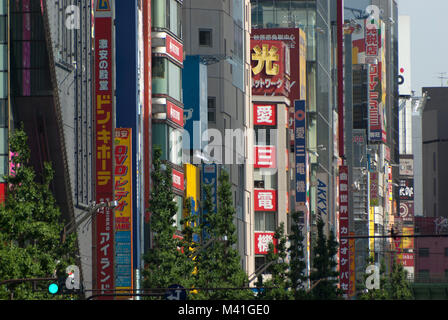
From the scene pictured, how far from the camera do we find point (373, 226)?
177 m

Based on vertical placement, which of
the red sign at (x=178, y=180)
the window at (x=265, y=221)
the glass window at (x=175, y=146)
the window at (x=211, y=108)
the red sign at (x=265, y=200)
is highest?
the window at (x=211, y=108)

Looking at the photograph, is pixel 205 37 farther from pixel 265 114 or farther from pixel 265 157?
pixel 265 157

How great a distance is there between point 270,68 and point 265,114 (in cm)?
480

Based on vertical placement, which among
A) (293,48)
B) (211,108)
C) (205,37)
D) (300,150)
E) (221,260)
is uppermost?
(293,48)

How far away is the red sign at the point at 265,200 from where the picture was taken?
376 ft

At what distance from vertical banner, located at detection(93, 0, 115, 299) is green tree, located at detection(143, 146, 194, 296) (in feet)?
7.40

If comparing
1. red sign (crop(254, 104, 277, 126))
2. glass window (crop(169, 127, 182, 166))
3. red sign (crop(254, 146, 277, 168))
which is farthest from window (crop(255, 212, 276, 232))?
glass window (crop(169, 127, 182, 166))

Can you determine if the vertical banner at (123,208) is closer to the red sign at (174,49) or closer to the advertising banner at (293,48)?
the red sign at (174,49)

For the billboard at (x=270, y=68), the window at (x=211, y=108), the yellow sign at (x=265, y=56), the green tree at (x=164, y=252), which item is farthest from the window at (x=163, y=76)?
the billboard at (x=270, y=68)

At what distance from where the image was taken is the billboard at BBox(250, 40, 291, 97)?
110500 millimetres

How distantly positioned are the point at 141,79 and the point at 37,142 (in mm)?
10555

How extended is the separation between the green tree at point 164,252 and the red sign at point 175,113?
1489cm

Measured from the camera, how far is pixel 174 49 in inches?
3002

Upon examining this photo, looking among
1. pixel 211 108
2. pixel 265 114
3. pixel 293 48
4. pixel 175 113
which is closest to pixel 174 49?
pixel 175 113
